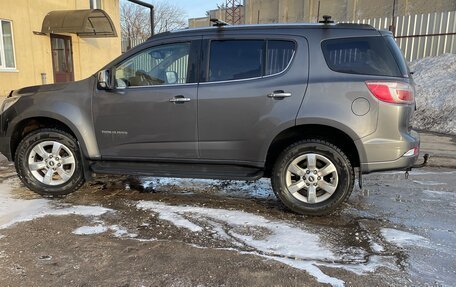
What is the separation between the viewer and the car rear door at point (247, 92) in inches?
167

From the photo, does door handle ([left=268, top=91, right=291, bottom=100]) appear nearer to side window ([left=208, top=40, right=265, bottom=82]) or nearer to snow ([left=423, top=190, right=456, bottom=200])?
side window ([left=208, top=40, right=265, bottom=82])

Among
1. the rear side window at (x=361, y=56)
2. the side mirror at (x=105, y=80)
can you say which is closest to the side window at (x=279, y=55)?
the rear side window at (x=361, y=56)

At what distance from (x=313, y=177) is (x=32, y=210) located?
3.19 metres

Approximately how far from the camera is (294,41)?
170 inches

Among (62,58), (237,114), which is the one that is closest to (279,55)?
(237,114)

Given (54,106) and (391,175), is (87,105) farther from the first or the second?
(391,175)

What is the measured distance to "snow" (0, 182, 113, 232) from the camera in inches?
166

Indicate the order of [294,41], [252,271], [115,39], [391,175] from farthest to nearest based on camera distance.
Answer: [115,39] < [391,175] < [294,41] < [252,271]

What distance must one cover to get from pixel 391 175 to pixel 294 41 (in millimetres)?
3070

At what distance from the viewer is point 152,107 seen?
457cm

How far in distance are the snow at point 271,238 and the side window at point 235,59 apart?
155cm

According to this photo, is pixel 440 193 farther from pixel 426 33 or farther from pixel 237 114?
pixel 426 33

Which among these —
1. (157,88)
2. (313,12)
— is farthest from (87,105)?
(313,12)

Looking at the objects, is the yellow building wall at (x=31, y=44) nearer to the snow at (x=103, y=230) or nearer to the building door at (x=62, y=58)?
the building door at (x=62, y=58)
